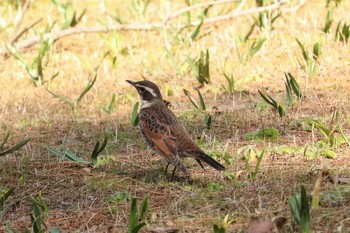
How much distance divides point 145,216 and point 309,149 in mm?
1747

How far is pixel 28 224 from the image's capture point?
5.62 meters

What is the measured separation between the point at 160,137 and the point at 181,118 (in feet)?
5.15

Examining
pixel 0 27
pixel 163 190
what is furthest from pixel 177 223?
pixel 0 27

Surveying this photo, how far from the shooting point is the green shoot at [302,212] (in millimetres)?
4793

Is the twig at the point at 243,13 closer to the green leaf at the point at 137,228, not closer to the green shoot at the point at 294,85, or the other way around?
the green shoot at the point at 294,85

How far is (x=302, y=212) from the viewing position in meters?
4.81

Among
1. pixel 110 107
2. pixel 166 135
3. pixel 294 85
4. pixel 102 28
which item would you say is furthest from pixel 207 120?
pixel 102 28

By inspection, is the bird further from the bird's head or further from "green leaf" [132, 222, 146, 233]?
"green leaf" [132, 222, 146, 233]

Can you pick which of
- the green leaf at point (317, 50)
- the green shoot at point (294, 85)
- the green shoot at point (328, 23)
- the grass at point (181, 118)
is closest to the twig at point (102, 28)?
the grass at point (181, 118)

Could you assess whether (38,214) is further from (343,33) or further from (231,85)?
(343,33)

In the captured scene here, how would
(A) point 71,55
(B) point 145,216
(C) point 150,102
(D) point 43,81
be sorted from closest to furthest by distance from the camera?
(B) point 145,216 < (C) point 150,102 < (D) point 43,81 < (A) point 71,55

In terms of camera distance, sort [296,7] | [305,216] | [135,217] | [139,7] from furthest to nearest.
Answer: [139,7]
[296,7]
[135,217]
[305,216]

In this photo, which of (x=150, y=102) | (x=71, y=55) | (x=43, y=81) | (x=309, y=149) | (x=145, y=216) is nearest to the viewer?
(x=145, y=216)

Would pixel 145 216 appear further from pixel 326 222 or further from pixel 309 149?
pixel 309 149
